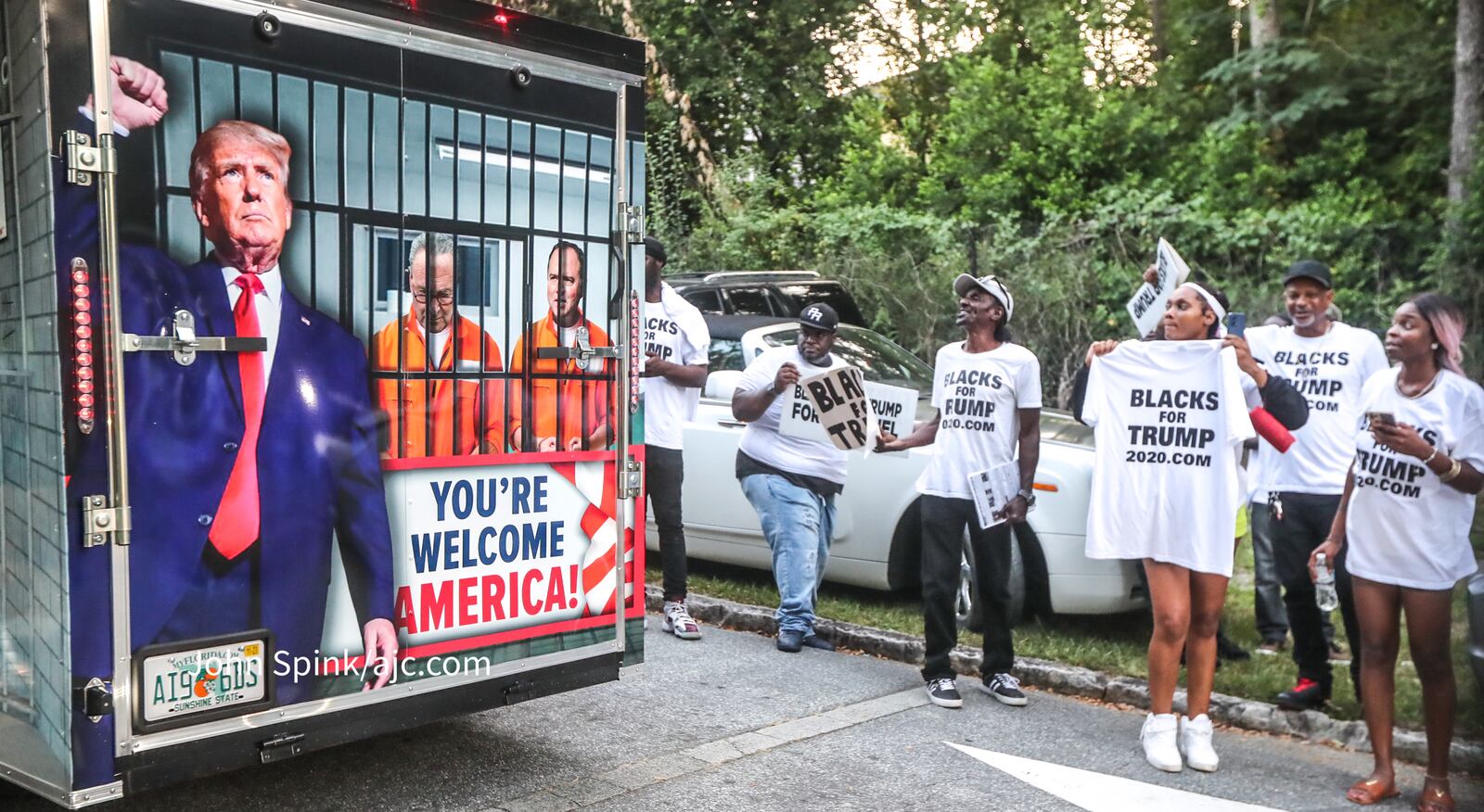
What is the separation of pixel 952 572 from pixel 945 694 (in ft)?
1.80

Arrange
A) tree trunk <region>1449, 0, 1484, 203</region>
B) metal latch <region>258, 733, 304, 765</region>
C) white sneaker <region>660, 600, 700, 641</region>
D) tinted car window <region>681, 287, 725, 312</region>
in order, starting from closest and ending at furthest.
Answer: metal latch <region>258, 733, 304, 765</region>, white sneaker <region>660, 600, 700, 641</region>, tinted car window <region>681, 287, 725, 312</region>, tree trunk <region>1449, 0, 1484, 203</region>

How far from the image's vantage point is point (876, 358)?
8570 mm

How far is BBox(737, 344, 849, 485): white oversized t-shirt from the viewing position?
6766 mm

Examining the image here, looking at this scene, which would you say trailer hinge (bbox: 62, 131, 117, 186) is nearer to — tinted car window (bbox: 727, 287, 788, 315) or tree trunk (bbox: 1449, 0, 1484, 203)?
tinted car window (bbox: 727, 287, 788, 315)

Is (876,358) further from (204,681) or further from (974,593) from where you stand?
(204,681)

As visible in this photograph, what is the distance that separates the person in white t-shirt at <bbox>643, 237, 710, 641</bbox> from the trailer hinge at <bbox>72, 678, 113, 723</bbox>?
3.80 meters

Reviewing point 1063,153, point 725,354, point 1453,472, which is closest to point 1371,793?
point 1453,472

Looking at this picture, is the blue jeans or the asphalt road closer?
the asphalt road

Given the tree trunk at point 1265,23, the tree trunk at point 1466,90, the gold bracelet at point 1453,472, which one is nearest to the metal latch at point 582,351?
the gold bracelet at point 1453,472

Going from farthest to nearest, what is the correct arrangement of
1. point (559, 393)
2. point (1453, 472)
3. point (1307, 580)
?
point (1307, 580)
point (559, 393)
point (1453, 472)

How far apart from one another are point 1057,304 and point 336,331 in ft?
29.8

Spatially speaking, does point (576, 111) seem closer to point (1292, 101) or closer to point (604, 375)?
point (604, 375)

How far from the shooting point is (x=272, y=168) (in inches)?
149

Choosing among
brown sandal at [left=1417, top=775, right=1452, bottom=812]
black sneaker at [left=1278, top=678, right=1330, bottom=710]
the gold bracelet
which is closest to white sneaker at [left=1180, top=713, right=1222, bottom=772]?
black sneaker at [left=1278, top=678, right=1330, bottom=710]
